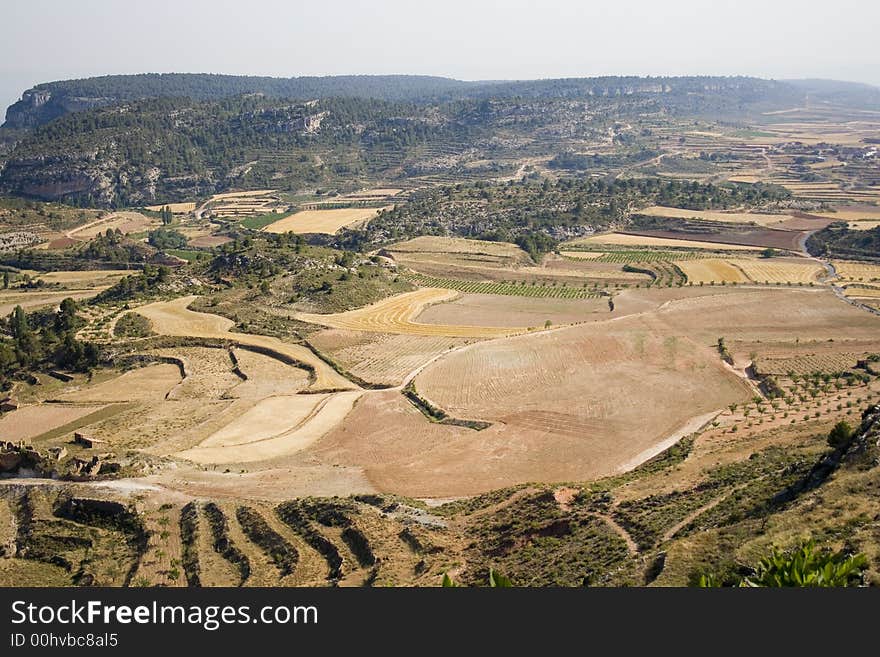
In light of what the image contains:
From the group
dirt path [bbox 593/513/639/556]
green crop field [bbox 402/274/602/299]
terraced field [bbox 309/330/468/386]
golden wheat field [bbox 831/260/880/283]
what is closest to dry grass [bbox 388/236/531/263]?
green crop field [bbox 402/274/602/299]

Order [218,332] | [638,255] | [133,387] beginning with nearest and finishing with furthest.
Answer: [133,387] < [218,332] < [638,255]

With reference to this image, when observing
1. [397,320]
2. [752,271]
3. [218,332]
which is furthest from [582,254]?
[218,332]

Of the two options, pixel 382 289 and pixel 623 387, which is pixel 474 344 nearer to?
pixel 623 387

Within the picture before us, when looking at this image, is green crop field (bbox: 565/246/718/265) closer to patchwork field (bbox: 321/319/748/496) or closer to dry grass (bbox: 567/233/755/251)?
dry grass (bbox: 567/233/755/251)

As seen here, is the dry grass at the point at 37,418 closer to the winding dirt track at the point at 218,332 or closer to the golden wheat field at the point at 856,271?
the winding dirt track at the point at 218,332

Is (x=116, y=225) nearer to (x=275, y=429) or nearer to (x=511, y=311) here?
(x=511, y=311)

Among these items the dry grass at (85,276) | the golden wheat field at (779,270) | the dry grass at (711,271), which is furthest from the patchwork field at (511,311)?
the dry grass at (85,276)

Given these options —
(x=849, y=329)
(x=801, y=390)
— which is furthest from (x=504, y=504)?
(x=849, y=329)
